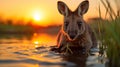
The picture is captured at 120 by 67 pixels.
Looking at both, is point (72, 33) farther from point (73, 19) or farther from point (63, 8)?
point (63, 8)

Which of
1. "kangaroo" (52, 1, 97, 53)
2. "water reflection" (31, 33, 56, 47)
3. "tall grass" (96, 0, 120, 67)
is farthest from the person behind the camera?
"water reflection" (31, 33, 56, 47)

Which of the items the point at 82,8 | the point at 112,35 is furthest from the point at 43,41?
the point at 112,35

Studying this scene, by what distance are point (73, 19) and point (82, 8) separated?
0.86 metres

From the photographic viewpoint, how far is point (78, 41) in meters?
10.0

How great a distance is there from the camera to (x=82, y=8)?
10.2 m

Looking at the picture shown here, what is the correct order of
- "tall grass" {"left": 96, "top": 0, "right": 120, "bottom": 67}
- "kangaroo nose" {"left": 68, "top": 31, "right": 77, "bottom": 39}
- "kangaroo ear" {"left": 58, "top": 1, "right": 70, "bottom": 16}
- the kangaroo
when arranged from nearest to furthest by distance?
"tall grass" {"left": 96, "top": 0, "right": 120, "bottom": 67} < "kangaroo nose" {"left": 68, "top": 31, "right": 77, "bottom": 39} < the kangaroo < "kangaroo ear" {"left": 58, "top": 1, "right": 70, "bottom": 16}

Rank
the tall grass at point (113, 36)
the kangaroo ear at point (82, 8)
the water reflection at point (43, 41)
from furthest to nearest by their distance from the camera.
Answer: the water reflection at point (43, 41), the kangaroo ear at point (82, 8), the tall grass at point (113, 36)

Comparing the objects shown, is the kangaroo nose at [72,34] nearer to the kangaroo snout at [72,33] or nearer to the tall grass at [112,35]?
the kangaroo snout at [72,33]

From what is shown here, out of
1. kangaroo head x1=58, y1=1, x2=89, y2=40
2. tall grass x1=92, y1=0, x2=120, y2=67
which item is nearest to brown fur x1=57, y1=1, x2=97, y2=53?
kangaroo head x1=58, y1=1, x2=89, y2=40

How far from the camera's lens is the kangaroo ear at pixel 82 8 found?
390 inches

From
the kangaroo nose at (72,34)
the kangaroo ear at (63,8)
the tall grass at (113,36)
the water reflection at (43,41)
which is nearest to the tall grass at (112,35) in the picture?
the tall grass at (113,36)

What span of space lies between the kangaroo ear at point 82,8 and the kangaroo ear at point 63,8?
0.36 meters

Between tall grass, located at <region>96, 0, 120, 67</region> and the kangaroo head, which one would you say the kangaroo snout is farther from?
tall grass, located at <region>96, 0, 120, 67</region>

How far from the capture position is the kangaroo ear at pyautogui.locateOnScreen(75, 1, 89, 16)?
9.90 meters
